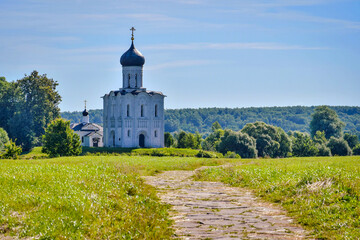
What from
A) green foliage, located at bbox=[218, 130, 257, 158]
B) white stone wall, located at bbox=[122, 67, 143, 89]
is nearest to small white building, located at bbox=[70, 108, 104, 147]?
white stone wall, located at bbox=[122, 67, 143, 89]

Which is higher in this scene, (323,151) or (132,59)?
(132,59)

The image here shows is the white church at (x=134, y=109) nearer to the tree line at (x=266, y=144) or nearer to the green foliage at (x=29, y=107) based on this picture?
the tree line at (x=266, y=144)

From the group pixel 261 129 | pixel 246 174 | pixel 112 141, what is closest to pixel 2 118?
pixel 112 141

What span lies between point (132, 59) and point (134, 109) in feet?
22.4

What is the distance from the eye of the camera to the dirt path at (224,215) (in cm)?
962

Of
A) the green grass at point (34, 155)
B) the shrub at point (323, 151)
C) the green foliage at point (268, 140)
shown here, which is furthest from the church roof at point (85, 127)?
the shrub at point (323, 151)

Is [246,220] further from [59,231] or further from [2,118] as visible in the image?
[2,118]

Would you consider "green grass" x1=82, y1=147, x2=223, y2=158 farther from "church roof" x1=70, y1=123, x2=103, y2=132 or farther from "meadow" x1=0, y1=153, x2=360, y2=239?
"meadow" x1=0, y1=153, x2=360, y2=239

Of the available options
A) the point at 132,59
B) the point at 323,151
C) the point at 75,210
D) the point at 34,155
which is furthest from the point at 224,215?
the point at 323,151

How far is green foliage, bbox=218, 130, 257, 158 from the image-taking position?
6353 cm

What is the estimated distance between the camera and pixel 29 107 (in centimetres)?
7669

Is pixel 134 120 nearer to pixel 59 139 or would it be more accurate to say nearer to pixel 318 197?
pixel 59 139

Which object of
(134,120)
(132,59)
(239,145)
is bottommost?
(239,145)

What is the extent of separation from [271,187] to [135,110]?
5595 cm
